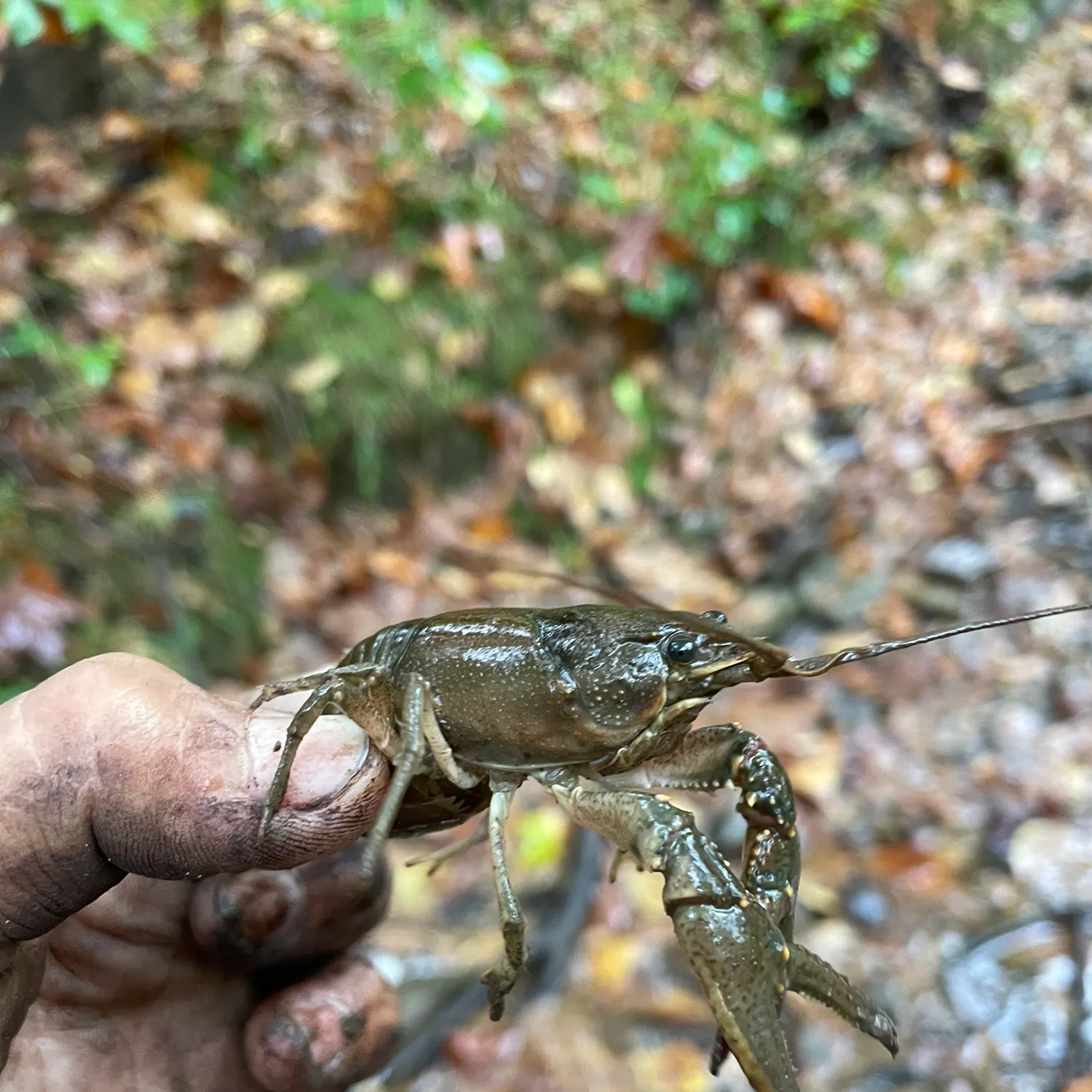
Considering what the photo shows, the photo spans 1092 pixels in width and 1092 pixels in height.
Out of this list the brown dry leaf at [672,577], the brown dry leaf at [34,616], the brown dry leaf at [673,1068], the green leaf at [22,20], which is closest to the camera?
the brown dry leaf at [673,1068]

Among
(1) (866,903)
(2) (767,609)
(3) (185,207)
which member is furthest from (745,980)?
(3) (185,207)

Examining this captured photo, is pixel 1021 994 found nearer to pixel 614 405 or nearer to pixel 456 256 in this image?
pixel 614 405

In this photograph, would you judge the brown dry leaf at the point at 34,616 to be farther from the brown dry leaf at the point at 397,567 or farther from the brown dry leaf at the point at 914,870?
the brown dry leaf at the point at 914,870

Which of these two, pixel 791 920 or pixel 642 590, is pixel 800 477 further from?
pixel 791 920

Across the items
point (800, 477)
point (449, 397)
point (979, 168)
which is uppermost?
point (449, 397)

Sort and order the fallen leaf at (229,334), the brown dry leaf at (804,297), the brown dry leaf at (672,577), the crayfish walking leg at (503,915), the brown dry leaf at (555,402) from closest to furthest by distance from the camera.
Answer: the crayfish walking leg at (503,915)
the fallen leaf at (229,334)
the brown dry leaf at (672,577)
the brown dry leaf at (555,402)
the brown dry leaf at (804,297)

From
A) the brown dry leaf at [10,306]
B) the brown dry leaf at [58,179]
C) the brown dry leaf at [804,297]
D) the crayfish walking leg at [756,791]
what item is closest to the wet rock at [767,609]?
the brown dry leaf at [804,297]

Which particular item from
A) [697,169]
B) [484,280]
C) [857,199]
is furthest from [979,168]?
[484,280]
